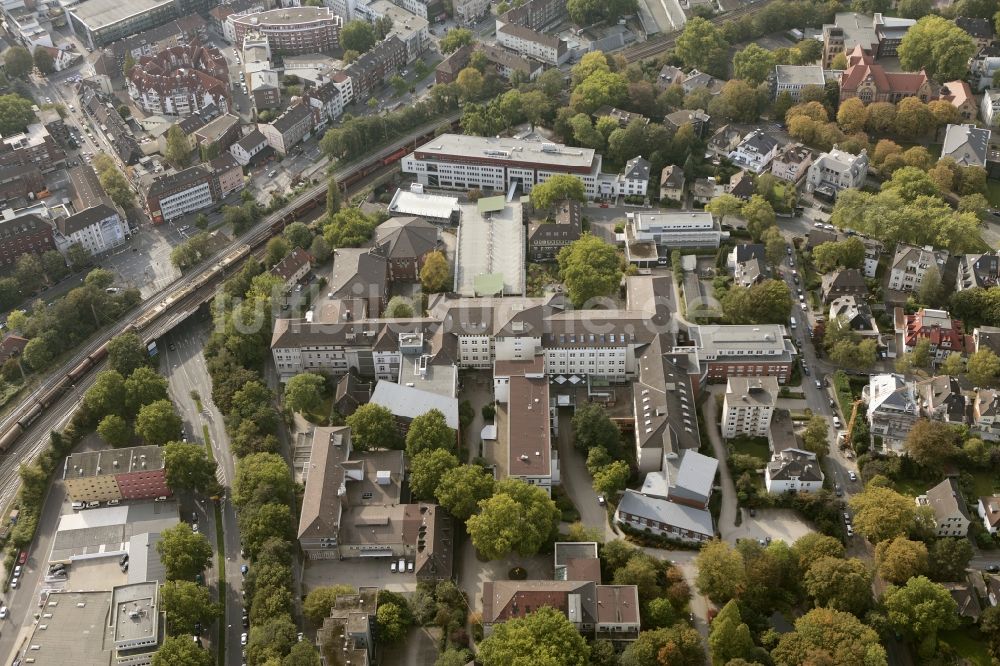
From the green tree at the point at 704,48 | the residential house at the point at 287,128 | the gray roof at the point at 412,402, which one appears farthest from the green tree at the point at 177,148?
the green tree at the point at 704,48

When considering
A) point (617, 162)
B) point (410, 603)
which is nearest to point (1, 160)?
point (617, 162)

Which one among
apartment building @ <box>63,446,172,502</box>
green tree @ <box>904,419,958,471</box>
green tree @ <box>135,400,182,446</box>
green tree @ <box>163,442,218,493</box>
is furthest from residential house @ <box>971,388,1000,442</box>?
green tree @ <box>135,400,182,446</box>

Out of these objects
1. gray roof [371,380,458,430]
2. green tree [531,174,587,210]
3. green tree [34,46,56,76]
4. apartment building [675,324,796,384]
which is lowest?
gray roof [371,380,458,430]

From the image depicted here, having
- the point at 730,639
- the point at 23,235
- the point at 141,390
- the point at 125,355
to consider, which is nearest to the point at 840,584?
the point at 730,639

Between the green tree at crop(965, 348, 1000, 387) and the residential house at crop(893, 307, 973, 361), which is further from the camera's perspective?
the residential house at crop(893, 307, 973, 361)

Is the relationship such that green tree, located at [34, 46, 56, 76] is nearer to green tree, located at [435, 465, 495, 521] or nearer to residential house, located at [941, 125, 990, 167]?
green tree, located at [435, 465, 495, 521]

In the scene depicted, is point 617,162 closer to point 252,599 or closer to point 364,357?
point 364,357

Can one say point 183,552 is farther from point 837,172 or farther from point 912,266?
point 837,172
